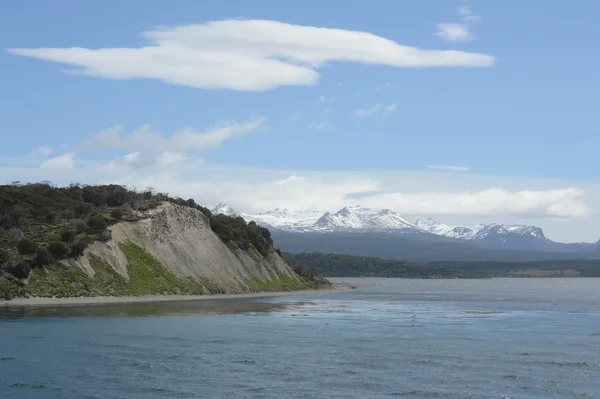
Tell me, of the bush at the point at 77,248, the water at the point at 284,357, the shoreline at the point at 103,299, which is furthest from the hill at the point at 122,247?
the water at the point at 284,357

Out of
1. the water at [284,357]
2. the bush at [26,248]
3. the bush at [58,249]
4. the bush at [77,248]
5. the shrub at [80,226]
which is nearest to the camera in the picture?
the water at [284,357]

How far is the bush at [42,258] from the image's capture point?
88.4m

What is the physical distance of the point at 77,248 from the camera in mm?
94562

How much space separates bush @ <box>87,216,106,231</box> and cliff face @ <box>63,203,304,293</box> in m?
2.03

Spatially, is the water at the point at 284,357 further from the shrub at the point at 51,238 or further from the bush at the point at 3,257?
the shrub at the point at 51,238

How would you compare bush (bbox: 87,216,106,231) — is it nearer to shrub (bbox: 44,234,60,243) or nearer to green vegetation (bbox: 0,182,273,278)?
green vegetation (bbox: 0,182,273,278)

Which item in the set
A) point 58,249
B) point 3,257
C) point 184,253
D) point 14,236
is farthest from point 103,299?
point 184,253

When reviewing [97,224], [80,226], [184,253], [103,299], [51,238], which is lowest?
[103,299]

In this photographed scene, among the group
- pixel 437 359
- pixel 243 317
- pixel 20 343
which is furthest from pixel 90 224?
pixel 437 359

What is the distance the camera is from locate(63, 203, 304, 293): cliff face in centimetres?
10138

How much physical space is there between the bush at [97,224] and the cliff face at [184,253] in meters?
2.03

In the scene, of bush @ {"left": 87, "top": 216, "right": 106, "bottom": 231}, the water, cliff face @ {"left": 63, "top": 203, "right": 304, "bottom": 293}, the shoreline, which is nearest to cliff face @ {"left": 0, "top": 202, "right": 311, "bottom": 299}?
cliff face @ {"left": 63, "top": 203, "right": 304, "bottom": 293}

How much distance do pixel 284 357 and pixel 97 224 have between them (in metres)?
64.0

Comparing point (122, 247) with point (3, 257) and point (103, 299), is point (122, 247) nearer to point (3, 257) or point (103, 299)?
point (103, 299)
